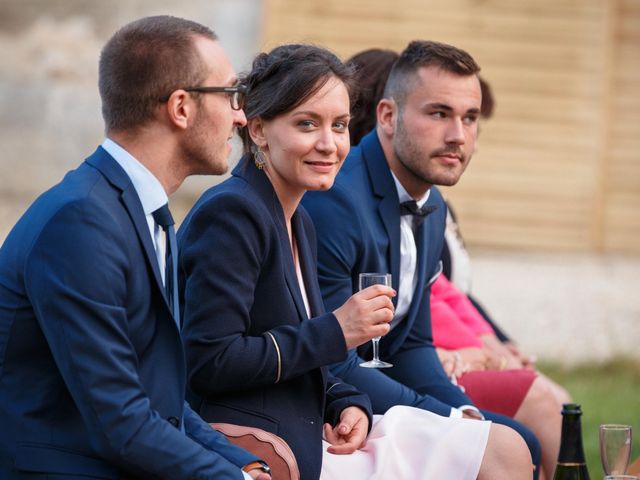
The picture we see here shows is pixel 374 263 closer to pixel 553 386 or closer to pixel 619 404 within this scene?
pixel 553 386

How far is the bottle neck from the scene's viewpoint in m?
3.79

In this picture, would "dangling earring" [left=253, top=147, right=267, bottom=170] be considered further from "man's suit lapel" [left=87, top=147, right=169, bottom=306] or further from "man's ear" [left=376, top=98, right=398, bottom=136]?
"man's ear" [left=376, top=98, right=398, bottom=136]

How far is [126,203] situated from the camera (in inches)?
120

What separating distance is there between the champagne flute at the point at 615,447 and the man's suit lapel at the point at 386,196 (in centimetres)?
105

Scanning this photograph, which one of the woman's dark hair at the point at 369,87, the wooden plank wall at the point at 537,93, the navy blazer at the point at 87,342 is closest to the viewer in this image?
the navy blazer at the point at 87,342

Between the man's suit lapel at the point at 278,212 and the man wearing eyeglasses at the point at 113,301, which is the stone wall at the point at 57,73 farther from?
the man wearing eyeglasses at the point at 113,301

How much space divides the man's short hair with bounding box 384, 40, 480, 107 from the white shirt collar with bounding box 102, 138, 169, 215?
1893 millimetres

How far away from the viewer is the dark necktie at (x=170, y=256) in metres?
3.22

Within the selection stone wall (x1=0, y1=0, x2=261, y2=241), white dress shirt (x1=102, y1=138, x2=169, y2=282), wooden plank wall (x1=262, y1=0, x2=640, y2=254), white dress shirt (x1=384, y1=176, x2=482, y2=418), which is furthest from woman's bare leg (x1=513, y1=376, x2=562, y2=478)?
stone wall (x1=0, y1=0, x2=261, y2=241)

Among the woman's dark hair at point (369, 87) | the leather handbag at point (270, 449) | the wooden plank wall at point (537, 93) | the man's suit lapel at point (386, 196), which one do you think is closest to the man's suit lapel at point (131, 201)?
the leather handbag at point (270, 449)

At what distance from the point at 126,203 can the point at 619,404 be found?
5742mm

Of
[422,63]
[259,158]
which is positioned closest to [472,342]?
[422,63]

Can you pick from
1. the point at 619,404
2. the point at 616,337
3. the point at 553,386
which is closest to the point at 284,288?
the point at 553,386

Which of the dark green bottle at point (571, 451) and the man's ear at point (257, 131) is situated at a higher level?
the man's ear at point (257, 131)
